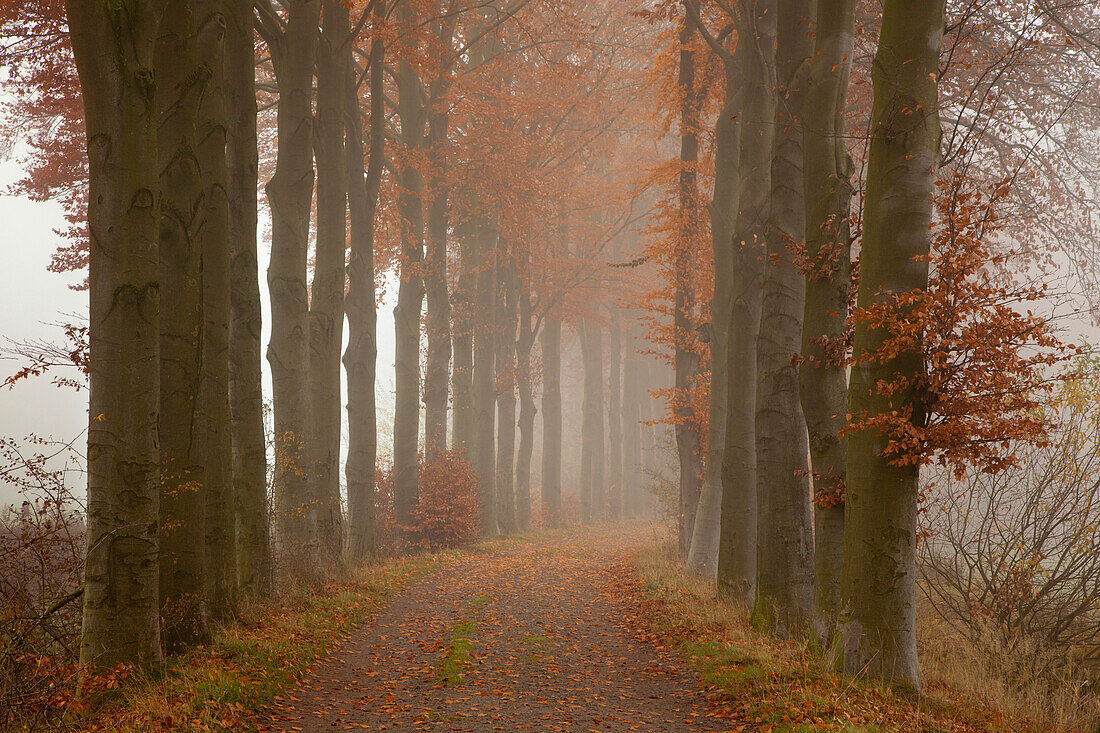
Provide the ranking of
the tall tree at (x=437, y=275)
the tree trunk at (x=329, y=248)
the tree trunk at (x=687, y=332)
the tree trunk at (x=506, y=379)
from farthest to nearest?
1. the tree trunk at (x=506, y=379)
2. the tall tree at (x=437, y=275)
3. the tree trunk at (x=687, y=332)
4. the tree trunk at (x=329, y=248)

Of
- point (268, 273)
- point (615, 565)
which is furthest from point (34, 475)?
point (615, 565)

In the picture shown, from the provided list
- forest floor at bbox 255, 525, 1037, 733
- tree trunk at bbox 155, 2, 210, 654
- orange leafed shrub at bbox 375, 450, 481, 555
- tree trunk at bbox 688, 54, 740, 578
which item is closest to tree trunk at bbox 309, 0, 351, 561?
forest floor at bbox 255, 525, 1037, 733

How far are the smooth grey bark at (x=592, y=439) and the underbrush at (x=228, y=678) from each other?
21.2 m

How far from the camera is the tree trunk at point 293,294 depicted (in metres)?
10.3

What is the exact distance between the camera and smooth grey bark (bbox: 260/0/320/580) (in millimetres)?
10320

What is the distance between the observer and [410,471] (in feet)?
55.7

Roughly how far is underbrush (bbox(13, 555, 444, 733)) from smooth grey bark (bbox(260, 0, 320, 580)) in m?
1.07

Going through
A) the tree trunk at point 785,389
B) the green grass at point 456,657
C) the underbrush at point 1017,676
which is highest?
the tree trunk at point 785,389

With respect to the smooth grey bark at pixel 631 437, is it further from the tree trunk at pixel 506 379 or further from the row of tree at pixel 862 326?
the row of tree at pixel 862 326

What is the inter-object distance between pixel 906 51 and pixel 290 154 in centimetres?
814

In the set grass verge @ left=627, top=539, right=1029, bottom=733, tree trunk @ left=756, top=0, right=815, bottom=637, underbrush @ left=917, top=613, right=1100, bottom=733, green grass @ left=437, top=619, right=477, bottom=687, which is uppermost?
tree trunk @ left=756, top=0, right=815, bottom=637

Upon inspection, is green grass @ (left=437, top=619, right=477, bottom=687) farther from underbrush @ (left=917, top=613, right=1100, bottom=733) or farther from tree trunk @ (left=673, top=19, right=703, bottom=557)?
tree trunk @ (left=673, top=19, right=703, bottom=557)

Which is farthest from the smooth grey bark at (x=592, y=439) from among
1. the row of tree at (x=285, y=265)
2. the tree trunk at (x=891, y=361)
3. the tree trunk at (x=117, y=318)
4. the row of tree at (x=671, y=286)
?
the tree trunk at (x=117, y=318)

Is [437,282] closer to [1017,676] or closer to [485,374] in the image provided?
[485,374]
